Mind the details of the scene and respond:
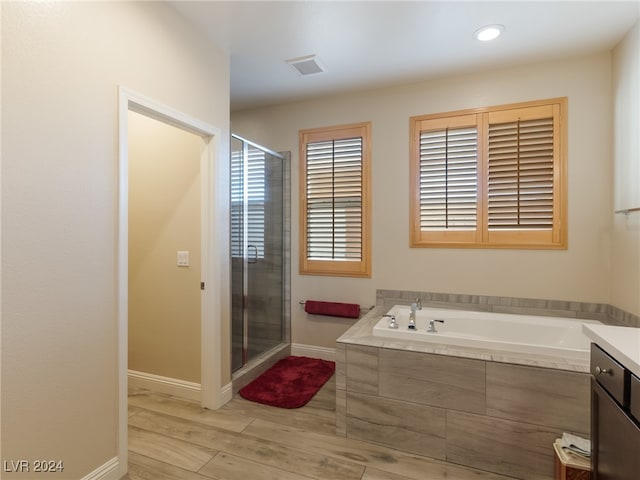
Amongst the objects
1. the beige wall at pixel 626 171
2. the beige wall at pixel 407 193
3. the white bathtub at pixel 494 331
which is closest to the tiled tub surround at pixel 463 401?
the white bathtub at pixel 494 331

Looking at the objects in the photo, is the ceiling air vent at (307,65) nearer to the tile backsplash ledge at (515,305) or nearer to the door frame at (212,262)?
the door frame at (212,262)

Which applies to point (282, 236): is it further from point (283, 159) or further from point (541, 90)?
point (541, 90)

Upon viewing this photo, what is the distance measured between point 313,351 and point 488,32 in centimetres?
321

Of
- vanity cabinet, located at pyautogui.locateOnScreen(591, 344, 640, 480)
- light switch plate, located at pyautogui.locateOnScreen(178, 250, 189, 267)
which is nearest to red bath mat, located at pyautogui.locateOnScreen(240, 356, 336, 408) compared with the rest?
light switch plate, located at pyautogui.locateOnScreen(178, 250, 189, 267)

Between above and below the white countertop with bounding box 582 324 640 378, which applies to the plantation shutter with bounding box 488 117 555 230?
above

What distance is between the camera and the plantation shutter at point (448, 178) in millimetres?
3023

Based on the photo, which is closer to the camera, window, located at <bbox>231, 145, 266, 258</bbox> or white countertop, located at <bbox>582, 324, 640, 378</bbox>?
white countertop, located at <bbox>582, 324, 640, 378</bbox>

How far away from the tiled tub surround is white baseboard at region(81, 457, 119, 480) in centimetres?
130

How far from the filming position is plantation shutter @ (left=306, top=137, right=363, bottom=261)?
11.3 ft

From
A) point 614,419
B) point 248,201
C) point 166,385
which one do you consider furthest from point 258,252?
point 614,419

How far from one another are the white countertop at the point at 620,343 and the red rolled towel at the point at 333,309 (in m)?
2.19

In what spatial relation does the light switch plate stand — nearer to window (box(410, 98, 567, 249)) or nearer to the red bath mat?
the red bath mat

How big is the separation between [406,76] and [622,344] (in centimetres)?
270

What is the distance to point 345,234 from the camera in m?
3.47
